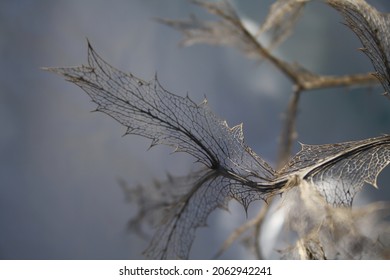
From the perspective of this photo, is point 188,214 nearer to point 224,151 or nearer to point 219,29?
point 224,151

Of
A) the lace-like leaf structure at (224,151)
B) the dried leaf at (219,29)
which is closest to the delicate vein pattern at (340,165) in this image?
the lace-like leaf structure at (224,151)

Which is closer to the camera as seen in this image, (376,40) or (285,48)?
(376,40)

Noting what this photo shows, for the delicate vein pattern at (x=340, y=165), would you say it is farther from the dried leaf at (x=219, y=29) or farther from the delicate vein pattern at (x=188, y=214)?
the dried leaf at (x=219, y=29)

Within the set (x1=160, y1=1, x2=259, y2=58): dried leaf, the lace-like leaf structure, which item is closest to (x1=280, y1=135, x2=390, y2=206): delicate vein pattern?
the lace-like leaf structure

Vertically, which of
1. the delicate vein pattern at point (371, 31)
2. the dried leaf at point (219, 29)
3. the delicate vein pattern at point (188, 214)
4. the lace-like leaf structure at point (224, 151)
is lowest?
the delicate vein pattern at point (188, 214)

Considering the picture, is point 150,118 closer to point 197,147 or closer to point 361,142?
point 197,147

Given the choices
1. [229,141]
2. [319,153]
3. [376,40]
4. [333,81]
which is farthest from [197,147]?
[333,81]

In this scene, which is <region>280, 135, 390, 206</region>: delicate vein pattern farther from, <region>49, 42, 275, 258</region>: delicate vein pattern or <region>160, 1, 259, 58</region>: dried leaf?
<region>160, 1, 259, 58</region>: dried leaf

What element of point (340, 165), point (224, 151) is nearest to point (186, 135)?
point (224, 151)
